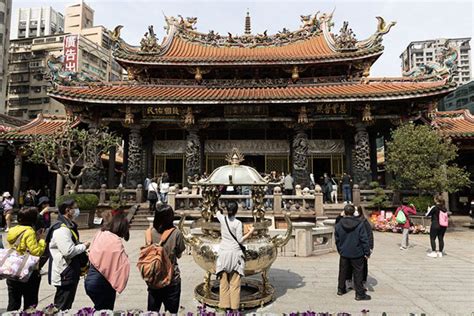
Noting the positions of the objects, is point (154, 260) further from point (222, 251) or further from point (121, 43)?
point (121, 43)

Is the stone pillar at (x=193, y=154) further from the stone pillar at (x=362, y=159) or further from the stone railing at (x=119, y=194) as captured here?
the stone pillar at (x=362, y=159)

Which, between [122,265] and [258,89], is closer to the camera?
[122,265]

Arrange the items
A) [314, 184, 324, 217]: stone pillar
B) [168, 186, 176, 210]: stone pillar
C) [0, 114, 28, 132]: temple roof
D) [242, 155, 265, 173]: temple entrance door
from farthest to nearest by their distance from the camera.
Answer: [0, 114, 28, 132]: temple roof, [242, 155, 265, 173]: temple entrance door, [168, 186, 176, 210]: stone pillar, [314, 184, 324, 217]: stone pillar

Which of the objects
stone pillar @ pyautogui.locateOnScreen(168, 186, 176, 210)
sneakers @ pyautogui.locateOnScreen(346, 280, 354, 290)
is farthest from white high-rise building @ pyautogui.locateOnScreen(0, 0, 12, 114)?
sneakers @ pyautogui.locateOnScreen(346, 280, 354, 290)

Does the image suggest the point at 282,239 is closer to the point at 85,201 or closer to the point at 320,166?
the point at 85,201

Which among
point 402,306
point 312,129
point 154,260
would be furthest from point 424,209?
point 154,260

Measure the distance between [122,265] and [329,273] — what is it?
4561 millimetres

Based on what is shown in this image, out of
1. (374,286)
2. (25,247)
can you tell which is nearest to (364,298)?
(374,286)

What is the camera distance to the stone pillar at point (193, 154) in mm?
14773

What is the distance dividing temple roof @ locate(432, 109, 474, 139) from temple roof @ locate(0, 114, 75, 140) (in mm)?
18660

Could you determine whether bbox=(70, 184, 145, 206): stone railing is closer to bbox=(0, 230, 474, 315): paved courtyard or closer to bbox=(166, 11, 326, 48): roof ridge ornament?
bbox=(0, 230, 474, 315): paved courtyard

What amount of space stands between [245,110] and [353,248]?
36.2 feet

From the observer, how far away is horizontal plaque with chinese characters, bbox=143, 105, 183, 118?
14836 mm

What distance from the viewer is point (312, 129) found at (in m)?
16.3
